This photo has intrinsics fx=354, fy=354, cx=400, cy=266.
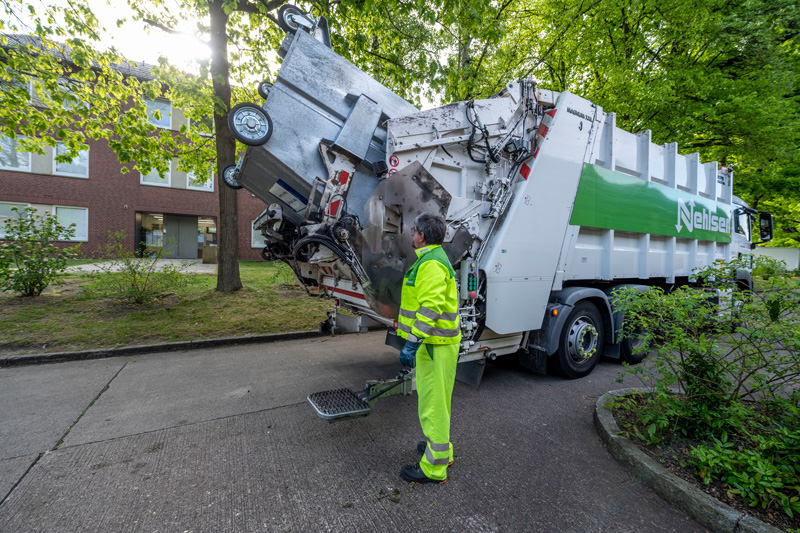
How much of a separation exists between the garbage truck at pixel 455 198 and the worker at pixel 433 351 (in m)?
0.56

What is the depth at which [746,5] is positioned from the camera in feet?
27.0

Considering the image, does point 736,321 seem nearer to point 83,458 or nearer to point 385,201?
point 385,201

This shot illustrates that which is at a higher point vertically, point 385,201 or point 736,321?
point 385,201

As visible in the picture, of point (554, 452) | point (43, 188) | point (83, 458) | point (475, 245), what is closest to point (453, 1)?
point (475, 245)

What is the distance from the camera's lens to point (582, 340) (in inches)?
160

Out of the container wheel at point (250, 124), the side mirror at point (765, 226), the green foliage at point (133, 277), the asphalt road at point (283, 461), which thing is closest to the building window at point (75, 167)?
the green foliage at point (133, 277)

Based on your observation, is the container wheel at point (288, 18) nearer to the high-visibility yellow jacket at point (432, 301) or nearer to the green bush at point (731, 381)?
the high-visibility yellow jacket at point (432, 301)

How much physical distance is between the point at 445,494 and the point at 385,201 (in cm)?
203

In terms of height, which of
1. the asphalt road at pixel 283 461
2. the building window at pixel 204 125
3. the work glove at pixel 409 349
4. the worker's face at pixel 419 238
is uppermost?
the building window at pixel 204 125

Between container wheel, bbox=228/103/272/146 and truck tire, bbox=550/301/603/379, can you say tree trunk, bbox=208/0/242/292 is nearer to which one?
container wheel, bbox=228/103/272/146

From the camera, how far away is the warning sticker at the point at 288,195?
3.07 metres

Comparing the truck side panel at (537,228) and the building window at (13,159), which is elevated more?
the building window at (13,159)

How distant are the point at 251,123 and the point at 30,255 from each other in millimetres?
6730

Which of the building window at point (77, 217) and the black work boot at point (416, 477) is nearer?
the black work boot at point (416, 477)
